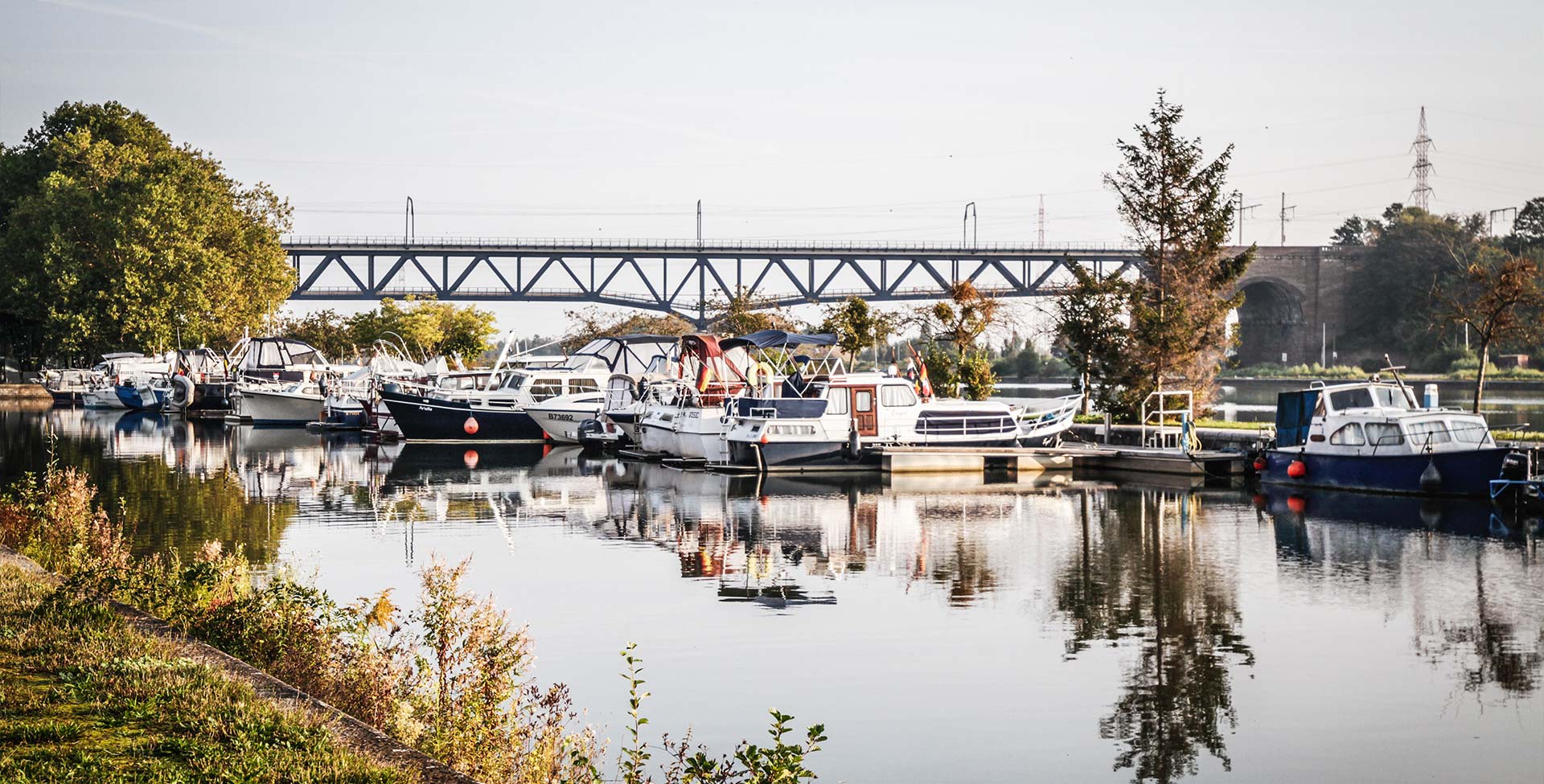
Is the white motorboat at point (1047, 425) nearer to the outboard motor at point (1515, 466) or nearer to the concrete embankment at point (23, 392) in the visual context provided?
the outboard motor at point (1515, 466)

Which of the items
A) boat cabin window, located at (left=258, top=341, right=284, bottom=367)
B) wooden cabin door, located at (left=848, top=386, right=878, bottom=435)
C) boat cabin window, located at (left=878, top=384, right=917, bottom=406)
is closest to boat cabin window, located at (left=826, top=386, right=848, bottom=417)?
wooden cabin door, located at (left=848, top=386, right=878, bottom=435)

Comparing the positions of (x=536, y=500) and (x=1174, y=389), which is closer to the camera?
(x=536, y=500)

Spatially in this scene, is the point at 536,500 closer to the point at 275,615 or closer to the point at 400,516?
the point at 400,516

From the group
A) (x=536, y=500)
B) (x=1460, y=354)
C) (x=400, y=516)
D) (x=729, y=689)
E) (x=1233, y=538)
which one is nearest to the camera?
(x=729, y=689)

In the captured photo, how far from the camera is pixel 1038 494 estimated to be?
32.9 m

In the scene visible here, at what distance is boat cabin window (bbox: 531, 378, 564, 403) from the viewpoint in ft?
168

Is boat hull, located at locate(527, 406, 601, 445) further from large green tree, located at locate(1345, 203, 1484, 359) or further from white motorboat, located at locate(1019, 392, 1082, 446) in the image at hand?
large green tree, located at locate(1345, 203, 1484, 359)

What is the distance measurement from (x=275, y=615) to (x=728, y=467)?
25996mm

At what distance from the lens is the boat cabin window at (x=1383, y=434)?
3081 centimetres

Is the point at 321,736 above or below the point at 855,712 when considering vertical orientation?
above

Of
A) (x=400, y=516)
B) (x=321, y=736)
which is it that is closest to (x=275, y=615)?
(x=321, y=736)

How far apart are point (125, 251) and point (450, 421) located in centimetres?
3718

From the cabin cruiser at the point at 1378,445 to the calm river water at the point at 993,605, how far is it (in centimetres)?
72

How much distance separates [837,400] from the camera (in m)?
38.6
